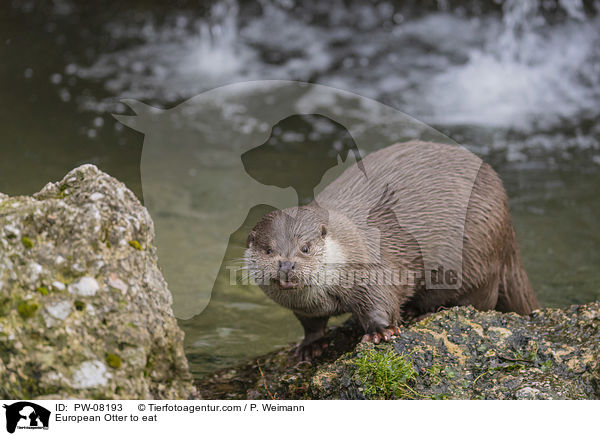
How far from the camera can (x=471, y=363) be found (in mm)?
2713

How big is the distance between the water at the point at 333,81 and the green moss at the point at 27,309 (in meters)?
1.35

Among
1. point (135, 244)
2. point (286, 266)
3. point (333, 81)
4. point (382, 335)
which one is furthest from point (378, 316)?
point (333, 81)

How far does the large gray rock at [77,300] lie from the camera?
7.52ft

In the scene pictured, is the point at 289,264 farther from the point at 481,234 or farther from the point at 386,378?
the point at 481,234

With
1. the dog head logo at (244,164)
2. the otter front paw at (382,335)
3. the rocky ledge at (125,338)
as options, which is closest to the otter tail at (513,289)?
the dog head logo at (244,164)

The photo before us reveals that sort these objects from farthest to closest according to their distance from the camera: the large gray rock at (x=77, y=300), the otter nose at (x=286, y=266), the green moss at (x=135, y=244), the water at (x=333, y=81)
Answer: the water at (x=333, y=81) → the otter nose at (x=286, y=266) → the green moss at (x=135, y=244) → the large gray rock at (x=77, y=300)

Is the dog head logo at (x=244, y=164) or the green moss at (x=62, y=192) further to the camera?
the dog head logo at (x=244, y=164)

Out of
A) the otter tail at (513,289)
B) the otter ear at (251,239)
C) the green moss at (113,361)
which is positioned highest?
the otter ear at (251,239)

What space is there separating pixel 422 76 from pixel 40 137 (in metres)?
4.05

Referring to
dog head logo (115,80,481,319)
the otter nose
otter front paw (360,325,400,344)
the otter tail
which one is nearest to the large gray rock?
the otter nose

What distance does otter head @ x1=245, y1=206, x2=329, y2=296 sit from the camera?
9.29 ft

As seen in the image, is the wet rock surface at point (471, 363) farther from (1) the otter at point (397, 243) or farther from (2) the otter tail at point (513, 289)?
(2) the otter tail at point (513, 289)
